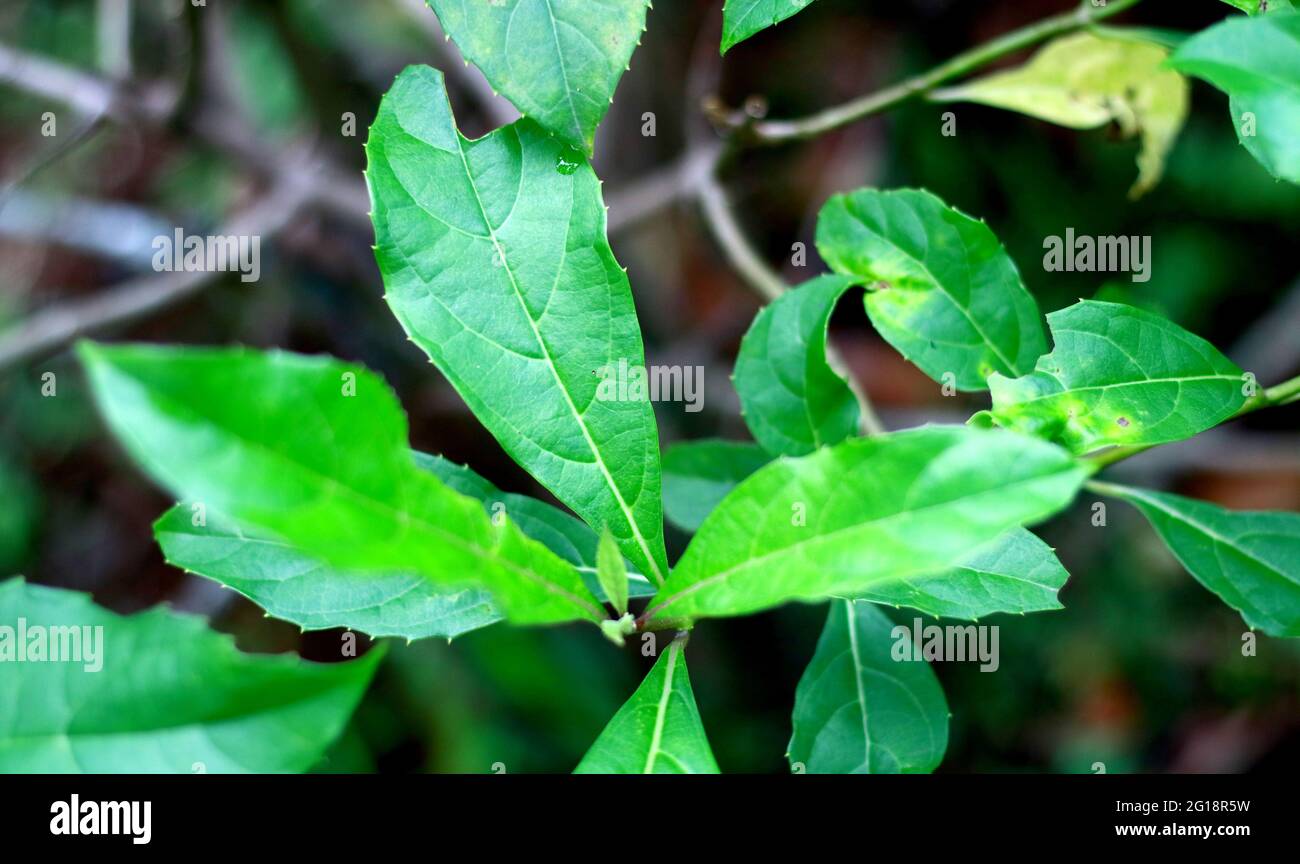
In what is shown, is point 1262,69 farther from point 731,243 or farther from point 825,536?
point 731,243

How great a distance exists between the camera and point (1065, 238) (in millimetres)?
2551

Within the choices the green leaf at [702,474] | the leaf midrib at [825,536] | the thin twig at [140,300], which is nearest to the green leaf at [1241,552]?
the green leaf at [702,474]

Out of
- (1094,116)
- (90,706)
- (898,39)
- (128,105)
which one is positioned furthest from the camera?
(898,39)

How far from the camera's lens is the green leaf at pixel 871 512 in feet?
2.15

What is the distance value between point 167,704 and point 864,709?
0.79 metres

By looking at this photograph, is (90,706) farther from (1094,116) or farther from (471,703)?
(471,703)

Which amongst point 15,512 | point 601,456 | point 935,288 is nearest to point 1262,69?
point 935,288

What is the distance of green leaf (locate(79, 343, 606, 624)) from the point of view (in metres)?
0.59

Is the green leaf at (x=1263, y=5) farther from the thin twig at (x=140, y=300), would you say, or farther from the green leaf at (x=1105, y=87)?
the thin twig at (x=140, y=300)

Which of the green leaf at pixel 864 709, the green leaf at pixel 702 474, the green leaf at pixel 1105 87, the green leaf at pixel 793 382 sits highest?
the green leaf at pixel 1105 87

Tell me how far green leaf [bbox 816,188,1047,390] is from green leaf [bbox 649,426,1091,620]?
1.46 feet

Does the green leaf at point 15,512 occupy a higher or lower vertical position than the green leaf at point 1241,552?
higher
